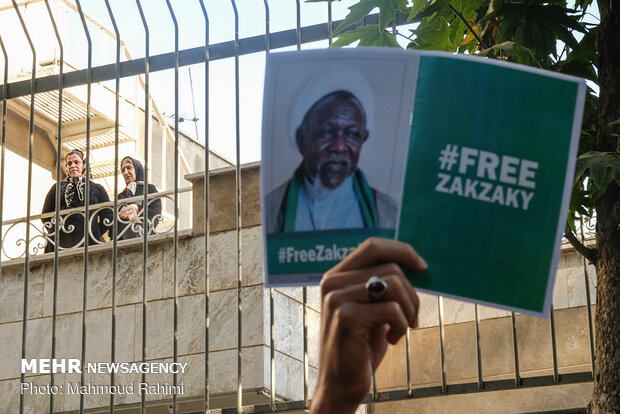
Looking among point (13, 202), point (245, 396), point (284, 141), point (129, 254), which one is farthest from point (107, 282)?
point (284, 141)

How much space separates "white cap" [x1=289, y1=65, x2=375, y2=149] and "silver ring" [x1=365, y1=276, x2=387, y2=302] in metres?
0.28

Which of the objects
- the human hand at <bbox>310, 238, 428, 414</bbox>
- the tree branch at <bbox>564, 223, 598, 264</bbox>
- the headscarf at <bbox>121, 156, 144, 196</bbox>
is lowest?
the human hand at <bbox>310, 238, 428, 414</bbox>

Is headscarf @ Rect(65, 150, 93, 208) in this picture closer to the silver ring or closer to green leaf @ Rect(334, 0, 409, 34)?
green leaf @ Rect(334, 0, 409, 34)

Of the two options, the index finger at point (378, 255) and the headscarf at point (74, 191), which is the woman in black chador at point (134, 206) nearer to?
the headscarf at point (74, 191)

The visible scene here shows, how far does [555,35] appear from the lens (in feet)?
9.98

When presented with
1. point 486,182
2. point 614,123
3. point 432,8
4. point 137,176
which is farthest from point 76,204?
point 486,182

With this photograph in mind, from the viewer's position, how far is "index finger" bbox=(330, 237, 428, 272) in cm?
151

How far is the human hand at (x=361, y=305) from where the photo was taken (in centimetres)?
149

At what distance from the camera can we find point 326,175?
1.67 m

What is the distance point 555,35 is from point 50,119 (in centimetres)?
1302

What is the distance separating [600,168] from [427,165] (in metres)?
1.17

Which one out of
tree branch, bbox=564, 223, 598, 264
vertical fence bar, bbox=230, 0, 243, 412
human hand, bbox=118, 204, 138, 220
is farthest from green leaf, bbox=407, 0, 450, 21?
human hand, bbox=118, 204, 138, 220

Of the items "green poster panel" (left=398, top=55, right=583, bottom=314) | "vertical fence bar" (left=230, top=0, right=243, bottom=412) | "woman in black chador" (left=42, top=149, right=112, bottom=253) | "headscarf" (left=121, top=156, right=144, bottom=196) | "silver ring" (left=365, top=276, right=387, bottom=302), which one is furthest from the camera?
"headscarf" (left=121, top=156, right=144, bottom=196)

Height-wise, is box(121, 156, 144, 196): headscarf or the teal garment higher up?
box(121, 156, 144, 196): headscarf
